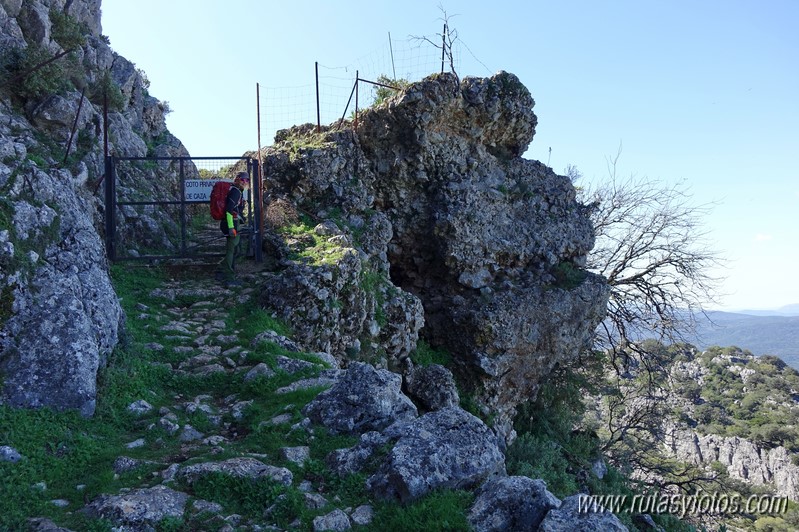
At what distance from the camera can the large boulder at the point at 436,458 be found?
455cm

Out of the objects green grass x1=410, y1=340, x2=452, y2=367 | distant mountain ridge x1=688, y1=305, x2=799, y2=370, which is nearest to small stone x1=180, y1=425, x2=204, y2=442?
green grass x1=410, y1=340, x2=452, y2=367

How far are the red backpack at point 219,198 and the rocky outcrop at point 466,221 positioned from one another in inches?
120

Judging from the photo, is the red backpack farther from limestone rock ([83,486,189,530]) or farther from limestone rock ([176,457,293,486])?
limestone rock ([83,486,189,530])

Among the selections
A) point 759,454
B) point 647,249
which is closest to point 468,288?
point 647,249

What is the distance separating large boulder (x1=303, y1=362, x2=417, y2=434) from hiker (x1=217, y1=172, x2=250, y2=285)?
18.6 feet

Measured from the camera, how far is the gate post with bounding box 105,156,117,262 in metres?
10.9

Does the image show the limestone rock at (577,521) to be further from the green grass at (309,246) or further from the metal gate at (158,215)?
the metal gate at (158,215)

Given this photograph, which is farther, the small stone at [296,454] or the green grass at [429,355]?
the green grass at [429,355]

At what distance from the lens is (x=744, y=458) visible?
46750 millimetres

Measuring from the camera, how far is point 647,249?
21.0 m

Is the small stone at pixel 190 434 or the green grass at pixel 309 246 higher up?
the green grass at pixel 309 246

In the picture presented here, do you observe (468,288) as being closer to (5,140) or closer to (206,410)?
(206,410)

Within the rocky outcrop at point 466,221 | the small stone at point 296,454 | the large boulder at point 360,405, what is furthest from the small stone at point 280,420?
the rocky outcrop at point 466,221

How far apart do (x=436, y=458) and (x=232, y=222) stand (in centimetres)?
765
